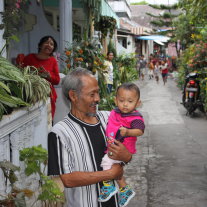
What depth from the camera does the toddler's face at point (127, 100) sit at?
2457 millimetres

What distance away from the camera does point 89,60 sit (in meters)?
7.57

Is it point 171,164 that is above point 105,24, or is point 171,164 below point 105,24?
below

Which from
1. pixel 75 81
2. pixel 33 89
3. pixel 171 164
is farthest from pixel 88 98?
pixel 171 164

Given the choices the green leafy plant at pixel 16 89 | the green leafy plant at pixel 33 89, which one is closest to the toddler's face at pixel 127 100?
the green leafy plant at pixel 16 89

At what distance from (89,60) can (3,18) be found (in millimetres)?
3853

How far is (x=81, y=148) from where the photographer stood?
2227 millimetres

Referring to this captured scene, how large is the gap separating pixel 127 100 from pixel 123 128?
9.6 inches

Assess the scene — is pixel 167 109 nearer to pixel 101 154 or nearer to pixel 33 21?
pixel 33 21

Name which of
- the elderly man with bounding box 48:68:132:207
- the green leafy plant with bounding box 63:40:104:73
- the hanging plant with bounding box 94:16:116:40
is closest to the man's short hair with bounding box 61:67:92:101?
the elderly man with bounding box 48:68:132:207

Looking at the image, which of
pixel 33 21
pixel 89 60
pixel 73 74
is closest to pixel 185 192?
pixel 73 74

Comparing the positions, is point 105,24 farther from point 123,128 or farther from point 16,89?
point 123,128

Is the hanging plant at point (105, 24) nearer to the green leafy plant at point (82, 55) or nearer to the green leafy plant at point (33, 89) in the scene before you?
the green leafy plant at point (82, 55)

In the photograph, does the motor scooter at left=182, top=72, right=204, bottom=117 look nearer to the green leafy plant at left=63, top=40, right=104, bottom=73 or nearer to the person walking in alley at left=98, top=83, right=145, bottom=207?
the green leafy plant at left=63, top=40, right=104, bottom=73

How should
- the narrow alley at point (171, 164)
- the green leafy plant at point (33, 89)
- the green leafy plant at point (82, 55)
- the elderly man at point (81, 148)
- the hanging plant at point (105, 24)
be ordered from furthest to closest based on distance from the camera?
the hanging plant at point (105, 24), the green leafy plant at point (82, 55), the narrow alley at point (171, 164), the green leafy plant at point (33, 89), the elderly man at point (81, 148)
